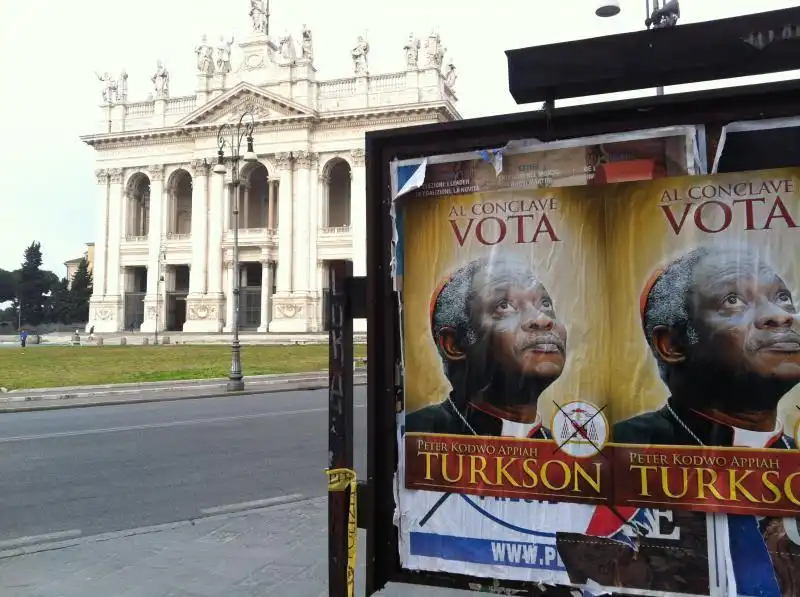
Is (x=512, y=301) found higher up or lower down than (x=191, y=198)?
lower down

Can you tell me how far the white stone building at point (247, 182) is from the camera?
52.0 metres

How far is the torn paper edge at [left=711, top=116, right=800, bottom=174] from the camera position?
241 cm

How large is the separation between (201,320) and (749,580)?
5428cm

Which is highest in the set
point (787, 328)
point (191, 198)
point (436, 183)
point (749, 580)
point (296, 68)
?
point (296, 68)

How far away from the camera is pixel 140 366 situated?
2845cm

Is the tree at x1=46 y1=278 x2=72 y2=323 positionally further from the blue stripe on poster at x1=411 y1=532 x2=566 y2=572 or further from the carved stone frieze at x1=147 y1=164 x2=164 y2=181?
the blue stripe on poster at x1=411 y1=532 x2=566 y2=572

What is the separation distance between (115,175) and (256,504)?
57516 mm

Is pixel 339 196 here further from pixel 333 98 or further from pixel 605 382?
pixel 605 382

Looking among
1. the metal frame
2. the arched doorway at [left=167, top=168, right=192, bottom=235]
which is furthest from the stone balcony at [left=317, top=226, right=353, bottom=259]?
the metal frame

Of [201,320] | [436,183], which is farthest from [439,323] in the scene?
[201,320]

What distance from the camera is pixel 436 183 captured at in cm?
283

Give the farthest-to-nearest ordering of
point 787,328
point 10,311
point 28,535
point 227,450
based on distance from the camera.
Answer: point 10,311 < point 227,450 < point 28,535 < point 787,328

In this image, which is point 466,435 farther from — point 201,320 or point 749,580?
point 201,320

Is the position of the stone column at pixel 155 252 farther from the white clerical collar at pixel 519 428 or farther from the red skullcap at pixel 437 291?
the white clerical collar at pixel 519 428
